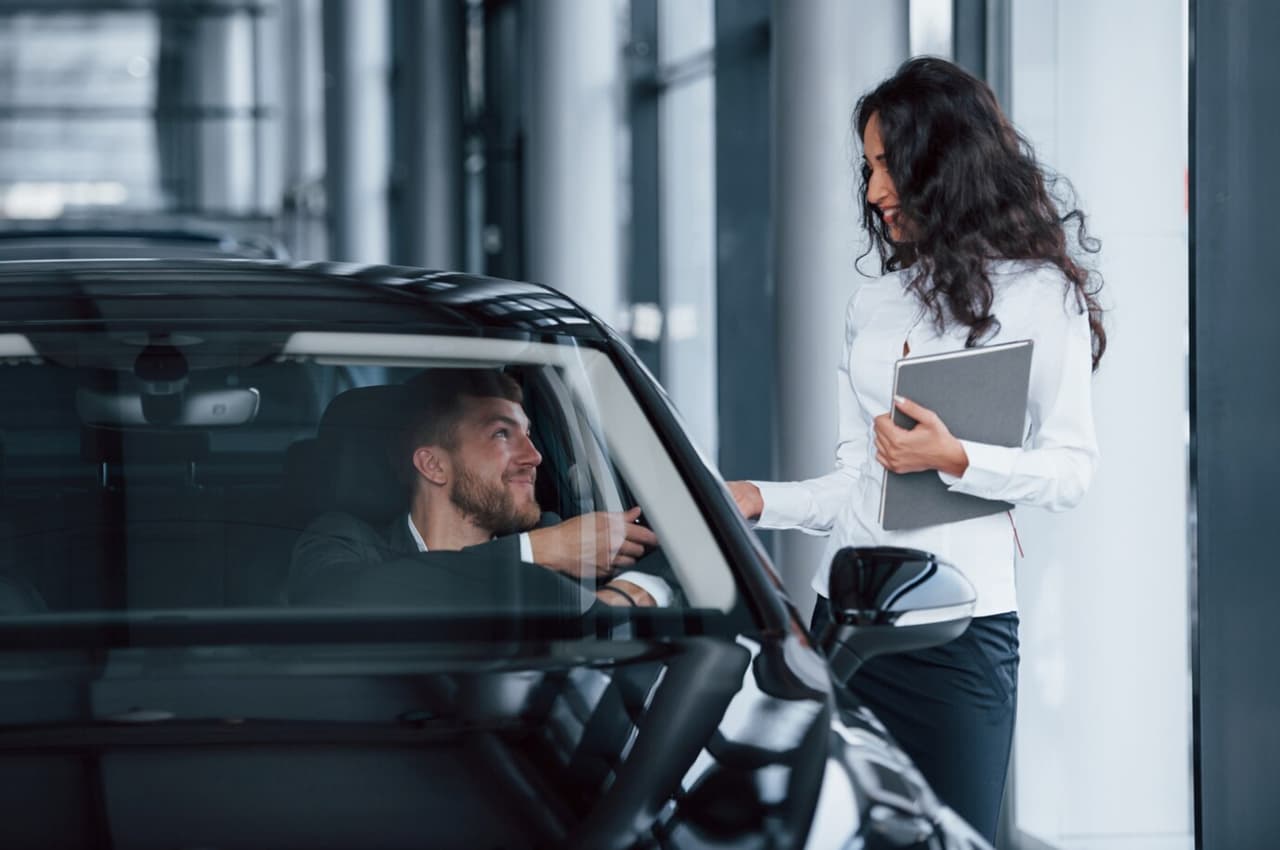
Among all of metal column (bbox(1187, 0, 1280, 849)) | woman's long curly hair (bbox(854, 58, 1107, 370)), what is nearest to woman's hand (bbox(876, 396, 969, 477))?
woman's long curly hair (bbox(854, 58, 1107, 370))

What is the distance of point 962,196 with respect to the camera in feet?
7.83

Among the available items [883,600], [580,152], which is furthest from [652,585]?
[580,152]

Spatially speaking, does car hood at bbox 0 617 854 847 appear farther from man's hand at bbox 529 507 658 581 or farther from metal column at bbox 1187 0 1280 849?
metal column at bbox 1187 0 1280 849

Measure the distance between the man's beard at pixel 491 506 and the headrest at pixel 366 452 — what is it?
8cm

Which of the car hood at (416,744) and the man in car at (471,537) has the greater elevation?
the man in car at (471,537)

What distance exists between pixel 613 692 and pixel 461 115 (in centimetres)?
1168

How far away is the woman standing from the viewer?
234 cm

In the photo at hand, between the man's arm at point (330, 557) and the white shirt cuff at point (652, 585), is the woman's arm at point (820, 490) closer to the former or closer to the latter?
the white shirt cuff at point (652, 585)

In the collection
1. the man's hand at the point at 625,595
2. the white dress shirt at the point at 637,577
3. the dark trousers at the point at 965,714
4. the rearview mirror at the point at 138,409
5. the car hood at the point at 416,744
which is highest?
the rearview mirror at the point at 138,409

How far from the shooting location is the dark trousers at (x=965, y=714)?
239 centimetres

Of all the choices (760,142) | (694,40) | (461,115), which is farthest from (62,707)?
(461,115)

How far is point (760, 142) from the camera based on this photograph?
675cm

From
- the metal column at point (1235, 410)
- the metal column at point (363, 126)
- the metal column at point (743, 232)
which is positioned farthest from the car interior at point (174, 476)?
the metal column at point (363, 126)

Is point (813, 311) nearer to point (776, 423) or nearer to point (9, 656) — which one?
point (776, 423)
